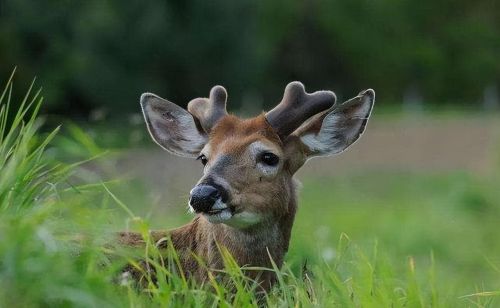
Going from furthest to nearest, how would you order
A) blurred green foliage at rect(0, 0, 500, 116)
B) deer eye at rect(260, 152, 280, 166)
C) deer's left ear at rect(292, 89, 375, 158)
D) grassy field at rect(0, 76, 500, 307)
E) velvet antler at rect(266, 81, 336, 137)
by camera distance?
1. blurred green foliage at rect(0, 0, 500, 116)
2. deer's left ear at rect(292, 89, 375, 158)
3. velvet antler at rect(266, 81, 336, 137)
4. deer eye at rect(260, 152, 280, 166)
5. grassy field at rect(0, 76, 500, 307)

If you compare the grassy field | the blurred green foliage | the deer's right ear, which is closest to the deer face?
the deer's right ear

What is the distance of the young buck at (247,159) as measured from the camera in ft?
22.9

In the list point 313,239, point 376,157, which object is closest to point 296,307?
point 313,239

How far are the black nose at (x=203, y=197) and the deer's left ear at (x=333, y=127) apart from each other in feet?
3.14

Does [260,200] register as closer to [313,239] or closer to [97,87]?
[313,239]

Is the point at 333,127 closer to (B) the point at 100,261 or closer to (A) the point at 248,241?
(A) the point at 248,241

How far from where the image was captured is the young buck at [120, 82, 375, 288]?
274 inches

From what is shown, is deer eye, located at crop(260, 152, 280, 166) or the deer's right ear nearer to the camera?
deer eye, located at crop(260, 152, 280, 166)

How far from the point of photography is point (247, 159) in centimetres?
721

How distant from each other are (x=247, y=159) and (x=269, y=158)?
0.12 m

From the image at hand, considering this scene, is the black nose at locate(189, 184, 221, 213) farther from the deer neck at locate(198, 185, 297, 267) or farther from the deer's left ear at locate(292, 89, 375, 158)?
the deer's left ear at locate(292, 89, 375, 158)

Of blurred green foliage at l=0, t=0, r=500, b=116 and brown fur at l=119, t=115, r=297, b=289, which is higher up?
brown fur at l=119, t=115, r=297, b=289

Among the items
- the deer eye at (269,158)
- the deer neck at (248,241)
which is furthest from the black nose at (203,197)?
the deer eye at (269,158)

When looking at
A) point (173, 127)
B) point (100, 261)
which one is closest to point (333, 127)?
point (173, 127)
